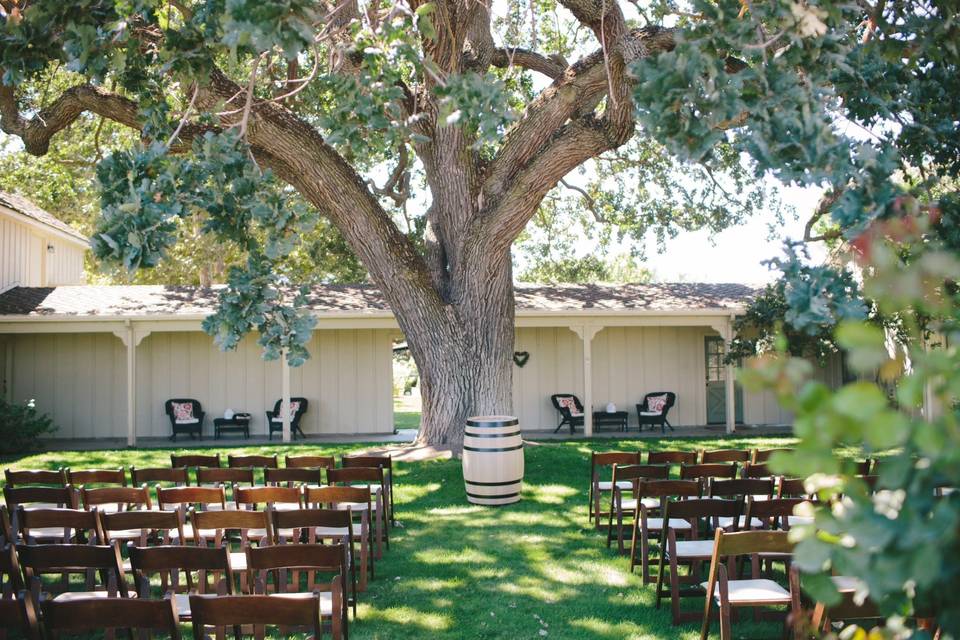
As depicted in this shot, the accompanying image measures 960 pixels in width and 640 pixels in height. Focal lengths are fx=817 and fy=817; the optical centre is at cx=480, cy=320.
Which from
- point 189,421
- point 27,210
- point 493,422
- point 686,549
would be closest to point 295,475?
point 493,422

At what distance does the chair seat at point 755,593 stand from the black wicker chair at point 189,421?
1550 cm

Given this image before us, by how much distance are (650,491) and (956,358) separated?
5.51 metres

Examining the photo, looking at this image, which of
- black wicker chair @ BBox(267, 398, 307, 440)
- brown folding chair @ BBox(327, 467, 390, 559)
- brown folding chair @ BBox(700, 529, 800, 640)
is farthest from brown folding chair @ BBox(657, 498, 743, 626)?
black wicker chair @ BBox(267, 398, 307, 440)

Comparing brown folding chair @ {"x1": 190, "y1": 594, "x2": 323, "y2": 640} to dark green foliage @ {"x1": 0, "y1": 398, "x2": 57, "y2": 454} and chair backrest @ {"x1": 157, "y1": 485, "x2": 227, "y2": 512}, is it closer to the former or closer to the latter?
chair backrest @ {"x1": 157, "y1": 485, "x2": 227, "y2": 512}

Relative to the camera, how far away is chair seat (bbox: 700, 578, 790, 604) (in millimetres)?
5223

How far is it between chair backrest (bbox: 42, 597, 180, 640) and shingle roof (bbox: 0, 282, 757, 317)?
13575 mm

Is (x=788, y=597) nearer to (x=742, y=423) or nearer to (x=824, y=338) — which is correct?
(x=824, y=338)

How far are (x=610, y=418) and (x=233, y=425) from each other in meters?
8.94

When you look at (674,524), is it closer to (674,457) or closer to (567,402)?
(674,457)

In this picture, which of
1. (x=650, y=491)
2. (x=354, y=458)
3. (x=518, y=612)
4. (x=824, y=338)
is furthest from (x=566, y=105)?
(x=824, y=338)

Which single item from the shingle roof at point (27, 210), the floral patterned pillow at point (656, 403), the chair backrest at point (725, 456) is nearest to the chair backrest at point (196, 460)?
the chair backrest at point (725, 456)

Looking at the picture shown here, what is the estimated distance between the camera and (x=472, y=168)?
13625 mm

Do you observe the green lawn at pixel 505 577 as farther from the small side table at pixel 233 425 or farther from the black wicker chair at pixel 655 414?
the small side table at pixel 233 425

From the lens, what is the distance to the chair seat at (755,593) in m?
5.22
